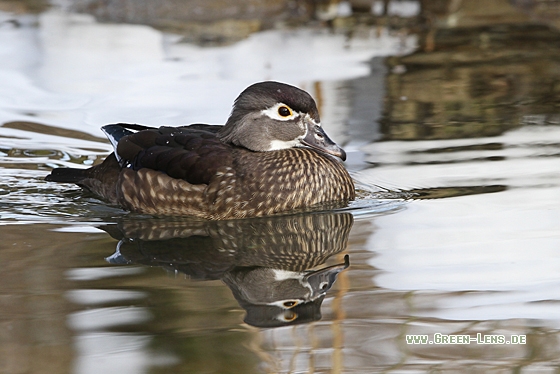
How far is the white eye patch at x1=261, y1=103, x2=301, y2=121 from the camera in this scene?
655 cm

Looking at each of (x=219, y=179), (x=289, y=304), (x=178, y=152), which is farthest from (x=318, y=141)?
(x=289, y=304)

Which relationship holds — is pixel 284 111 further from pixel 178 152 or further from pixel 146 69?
pixel 146 69

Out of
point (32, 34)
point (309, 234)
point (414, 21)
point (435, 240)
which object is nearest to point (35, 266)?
point (309, 234)

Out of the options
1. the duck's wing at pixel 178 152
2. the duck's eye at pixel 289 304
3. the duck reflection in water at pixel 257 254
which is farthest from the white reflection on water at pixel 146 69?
the duck's eye at pixel 289 304

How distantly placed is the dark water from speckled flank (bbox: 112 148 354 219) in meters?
0.12

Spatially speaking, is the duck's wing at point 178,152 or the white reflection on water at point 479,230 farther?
the duck's wing at point 178,152

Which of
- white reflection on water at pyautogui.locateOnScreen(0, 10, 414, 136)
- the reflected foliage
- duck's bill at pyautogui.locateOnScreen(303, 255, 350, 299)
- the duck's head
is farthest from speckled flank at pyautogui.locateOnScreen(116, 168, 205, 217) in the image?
the reflected foliage

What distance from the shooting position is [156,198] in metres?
6.61

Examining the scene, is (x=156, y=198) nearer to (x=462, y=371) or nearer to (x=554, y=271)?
(x=554, y=271)

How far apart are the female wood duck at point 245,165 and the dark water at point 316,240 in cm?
Answer: 15

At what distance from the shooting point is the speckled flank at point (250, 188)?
643 centimetres

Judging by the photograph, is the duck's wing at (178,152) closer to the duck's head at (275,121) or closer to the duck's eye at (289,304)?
the duck's head at (275,121)

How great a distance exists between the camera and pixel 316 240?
588 cm

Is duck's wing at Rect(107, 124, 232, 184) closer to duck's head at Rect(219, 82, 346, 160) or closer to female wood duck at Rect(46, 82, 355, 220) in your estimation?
female wood duck at Rect(46, 82, 355, 220)
